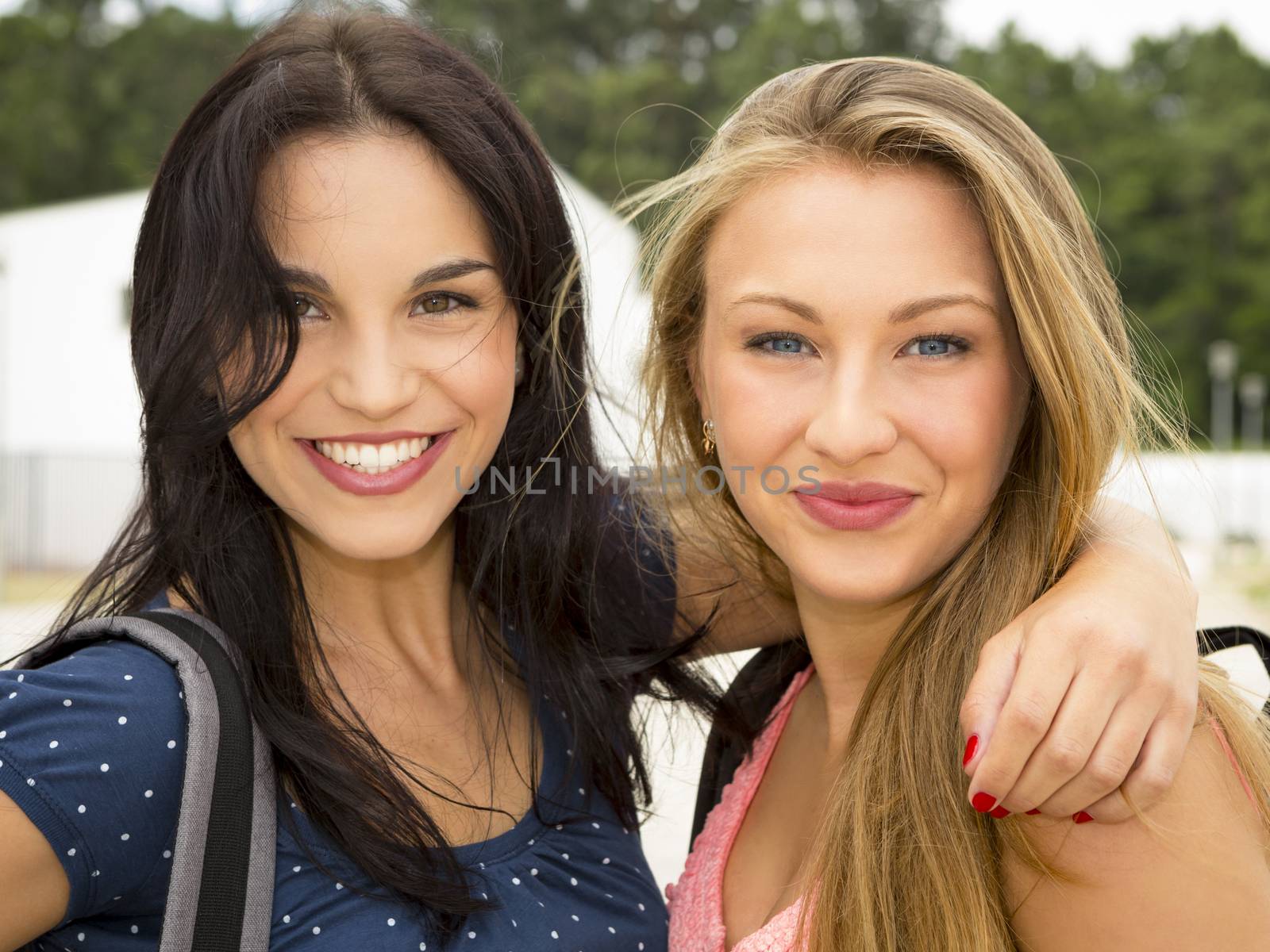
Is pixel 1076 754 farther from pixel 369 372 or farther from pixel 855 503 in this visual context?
pixel 369 372

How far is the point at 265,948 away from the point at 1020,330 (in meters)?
1.36

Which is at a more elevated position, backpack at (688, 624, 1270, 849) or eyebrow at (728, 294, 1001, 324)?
eyebrow at (728, 294, 1001, 324)

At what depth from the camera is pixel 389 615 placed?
247cm

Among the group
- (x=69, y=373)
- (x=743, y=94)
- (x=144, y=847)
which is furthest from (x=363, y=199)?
(x=743, y=94)

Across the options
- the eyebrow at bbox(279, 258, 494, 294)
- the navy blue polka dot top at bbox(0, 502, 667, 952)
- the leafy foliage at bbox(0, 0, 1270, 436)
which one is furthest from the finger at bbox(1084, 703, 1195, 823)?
the leafy foliage at bbox(0, 0, 1270, 436)

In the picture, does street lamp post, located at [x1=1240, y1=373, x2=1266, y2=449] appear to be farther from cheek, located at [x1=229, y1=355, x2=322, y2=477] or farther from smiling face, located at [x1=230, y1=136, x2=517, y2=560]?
cheek, located at [x1=229, y1=355, x2=322, y2=477]

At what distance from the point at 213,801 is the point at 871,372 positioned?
112 cm

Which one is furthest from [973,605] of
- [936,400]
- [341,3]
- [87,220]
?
[87,220]

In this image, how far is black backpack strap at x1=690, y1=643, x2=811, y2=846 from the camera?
8.33 feet

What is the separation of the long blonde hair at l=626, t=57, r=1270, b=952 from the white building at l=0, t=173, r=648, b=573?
1450cm

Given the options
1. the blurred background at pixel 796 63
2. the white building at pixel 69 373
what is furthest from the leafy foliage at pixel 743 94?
the white building at pixel 69 373

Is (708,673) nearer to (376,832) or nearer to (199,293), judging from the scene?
(376,832)

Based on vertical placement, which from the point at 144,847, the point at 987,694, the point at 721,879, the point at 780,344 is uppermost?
the point at 780,344

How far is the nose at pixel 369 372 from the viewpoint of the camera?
2.09 meters
